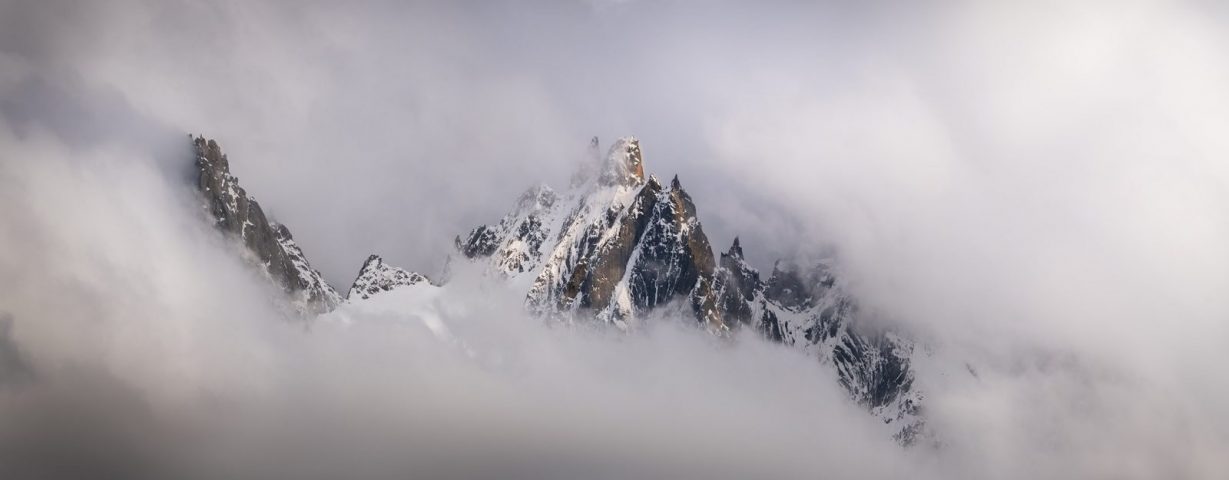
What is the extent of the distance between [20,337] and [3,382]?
8427mm

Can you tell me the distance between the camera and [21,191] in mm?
197250

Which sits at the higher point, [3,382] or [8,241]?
[8,241]

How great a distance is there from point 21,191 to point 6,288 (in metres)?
17.4

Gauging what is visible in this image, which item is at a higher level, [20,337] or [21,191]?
[21,191]

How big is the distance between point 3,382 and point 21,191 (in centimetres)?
3317

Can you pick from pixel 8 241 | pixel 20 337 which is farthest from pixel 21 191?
pixel 20 337

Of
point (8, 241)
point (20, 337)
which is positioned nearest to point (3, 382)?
point (20, 337)

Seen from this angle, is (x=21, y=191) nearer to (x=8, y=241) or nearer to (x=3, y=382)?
(x=8, y=241)

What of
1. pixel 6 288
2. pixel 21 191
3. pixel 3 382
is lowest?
pixel 3 382

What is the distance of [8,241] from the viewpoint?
197 meters

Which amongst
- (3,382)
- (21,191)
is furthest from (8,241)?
(3,382)

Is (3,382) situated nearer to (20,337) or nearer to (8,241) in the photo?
(20,337)

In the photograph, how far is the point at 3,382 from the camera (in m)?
194

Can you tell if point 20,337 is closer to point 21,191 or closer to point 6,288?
point 6,288
